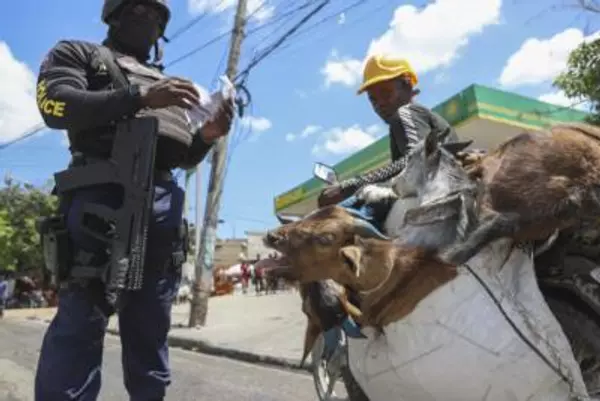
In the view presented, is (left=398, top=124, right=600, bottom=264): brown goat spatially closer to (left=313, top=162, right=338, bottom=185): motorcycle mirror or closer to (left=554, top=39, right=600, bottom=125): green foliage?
(left=313, top=162, right=338, bottom=185): motorcycle mirror

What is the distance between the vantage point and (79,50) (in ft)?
7.22

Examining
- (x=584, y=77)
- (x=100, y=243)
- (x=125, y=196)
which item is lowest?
(x=100, y=243)

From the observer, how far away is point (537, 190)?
1.45 m

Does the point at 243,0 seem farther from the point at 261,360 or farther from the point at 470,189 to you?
the point at 470,189

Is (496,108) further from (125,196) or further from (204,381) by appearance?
(125,196)

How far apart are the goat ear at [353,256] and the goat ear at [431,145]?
1.08 feet

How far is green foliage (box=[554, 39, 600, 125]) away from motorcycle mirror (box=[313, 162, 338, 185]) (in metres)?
6.39

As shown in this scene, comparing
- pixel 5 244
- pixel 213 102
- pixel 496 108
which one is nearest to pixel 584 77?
pixel 496 108

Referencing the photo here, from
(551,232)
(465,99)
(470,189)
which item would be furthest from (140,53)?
(465,99)

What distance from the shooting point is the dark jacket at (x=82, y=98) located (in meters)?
2.01

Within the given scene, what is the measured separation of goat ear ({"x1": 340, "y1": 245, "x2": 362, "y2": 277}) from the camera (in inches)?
59.8

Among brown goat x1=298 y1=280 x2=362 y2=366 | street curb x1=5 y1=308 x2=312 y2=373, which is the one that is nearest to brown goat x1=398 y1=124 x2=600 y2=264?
brown goat x1=298 y1=280 x2=362 y2=366

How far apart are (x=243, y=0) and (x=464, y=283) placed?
11.5 metres

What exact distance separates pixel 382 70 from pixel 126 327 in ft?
4.83
